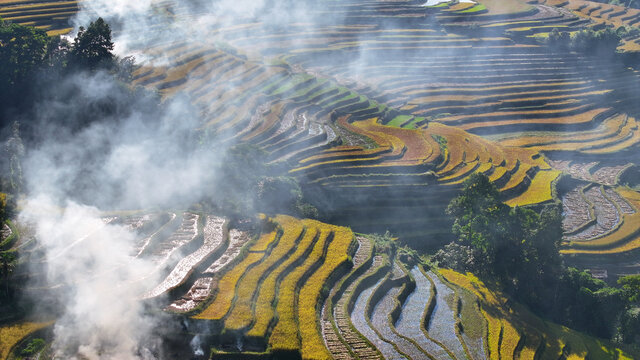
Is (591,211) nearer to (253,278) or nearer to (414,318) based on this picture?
(414,318)

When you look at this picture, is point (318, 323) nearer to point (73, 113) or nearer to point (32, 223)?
point (32, 223)

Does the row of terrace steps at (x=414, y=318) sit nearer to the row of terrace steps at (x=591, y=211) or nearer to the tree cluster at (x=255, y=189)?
the tree cluster at (x=255, y=189)

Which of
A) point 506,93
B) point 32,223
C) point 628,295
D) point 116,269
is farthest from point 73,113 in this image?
point 506,93

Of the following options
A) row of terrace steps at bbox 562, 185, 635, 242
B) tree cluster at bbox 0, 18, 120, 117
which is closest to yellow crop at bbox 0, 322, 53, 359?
tree cluster at bbox 0, 18, 120, 117

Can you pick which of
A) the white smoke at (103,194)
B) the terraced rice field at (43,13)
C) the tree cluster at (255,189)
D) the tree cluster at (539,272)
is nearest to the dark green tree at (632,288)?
the tree cluster at (539,272)

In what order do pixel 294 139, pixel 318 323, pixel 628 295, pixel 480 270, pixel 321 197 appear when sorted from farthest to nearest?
pixel 294 139 → pixel 321 197 → pixel 480 270 → pixel 628 295 → pixel 318 323

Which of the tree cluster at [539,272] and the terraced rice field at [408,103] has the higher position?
the terraced rice field at [408,103]

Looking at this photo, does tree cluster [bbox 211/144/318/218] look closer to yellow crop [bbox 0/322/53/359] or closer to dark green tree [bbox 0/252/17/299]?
dark green tree [bbox 0/252/17/299]

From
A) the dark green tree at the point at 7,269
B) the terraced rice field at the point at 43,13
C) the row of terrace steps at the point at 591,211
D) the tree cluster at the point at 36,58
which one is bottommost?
the row of terrace steps at the point at 591,211
